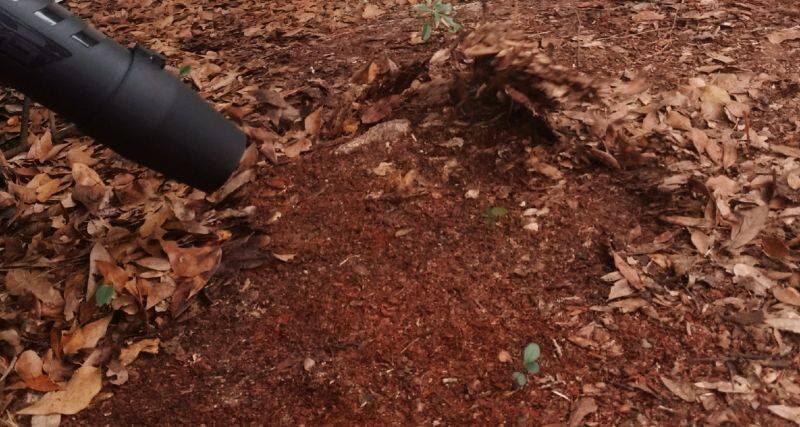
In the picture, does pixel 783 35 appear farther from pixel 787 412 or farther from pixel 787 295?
pixel 787 412

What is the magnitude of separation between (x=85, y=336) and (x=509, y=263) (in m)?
1.17

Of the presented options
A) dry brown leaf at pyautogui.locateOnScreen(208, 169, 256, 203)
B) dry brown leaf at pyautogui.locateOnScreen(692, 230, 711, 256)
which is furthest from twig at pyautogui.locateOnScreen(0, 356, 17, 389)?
dry brown leaf at pyautogui.locateOnScreen(692, 230, 711, 256)

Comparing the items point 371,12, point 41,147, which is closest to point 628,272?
point 371,12

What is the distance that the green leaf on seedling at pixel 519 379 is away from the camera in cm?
158

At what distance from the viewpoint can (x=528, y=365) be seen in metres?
1.60

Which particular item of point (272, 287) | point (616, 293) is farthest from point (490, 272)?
point (272, 287)

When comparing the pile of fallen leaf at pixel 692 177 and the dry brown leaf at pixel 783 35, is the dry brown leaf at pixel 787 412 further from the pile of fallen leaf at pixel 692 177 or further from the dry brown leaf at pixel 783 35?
the dry brown leaf at pixel 783 35

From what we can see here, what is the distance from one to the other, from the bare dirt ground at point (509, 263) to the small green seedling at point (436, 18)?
0.37 ft

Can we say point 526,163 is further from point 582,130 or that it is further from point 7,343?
point 7,343

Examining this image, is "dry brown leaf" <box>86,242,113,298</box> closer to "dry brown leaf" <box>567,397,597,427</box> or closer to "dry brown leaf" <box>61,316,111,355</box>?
"dry brown leaf" <box>61,316,111,355</box>

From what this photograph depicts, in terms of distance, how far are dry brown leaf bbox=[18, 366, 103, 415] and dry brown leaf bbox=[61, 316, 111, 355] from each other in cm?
8

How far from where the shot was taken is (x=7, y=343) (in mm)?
1802

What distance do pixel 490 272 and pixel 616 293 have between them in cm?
33

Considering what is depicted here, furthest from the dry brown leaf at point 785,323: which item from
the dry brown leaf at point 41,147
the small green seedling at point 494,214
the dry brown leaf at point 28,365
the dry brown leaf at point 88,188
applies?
the dry brown leaf at point 41,147
